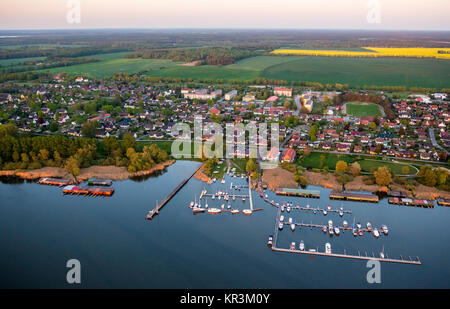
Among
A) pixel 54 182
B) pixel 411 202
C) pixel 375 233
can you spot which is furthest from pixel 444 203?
pixel 54 182

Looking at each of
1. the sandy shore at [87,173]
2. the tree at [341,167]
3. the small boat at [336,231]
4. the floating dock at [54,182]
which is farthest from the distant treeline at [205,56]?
the small boat at [336,231]

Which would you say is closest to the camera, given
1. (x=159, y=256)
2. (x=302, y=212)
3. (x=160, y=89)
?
(x=159, y=256)

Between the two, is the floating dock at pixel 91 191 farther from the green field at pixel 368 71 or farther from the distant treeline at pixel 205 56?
the distant treeline at pixel 205 56

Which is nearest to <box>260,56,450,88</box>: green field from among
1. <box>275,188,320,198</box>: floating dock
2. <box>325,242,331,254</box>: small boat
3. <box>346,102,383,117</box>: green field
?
<box>346,102,383,117</box>: green field

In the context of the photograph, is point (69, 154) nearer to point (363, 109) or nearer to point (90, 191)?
point (90, 191)

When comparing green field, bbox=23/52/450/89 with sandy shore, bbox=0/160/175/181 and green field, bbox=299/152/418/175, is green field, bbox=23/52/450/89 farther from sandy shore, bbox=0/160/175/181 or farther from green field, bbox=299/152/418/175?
sandy shore, bbox=0/160/175/181

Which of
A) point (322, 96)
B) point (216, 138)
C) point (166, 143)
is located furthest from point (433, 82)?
point (166, 143)
